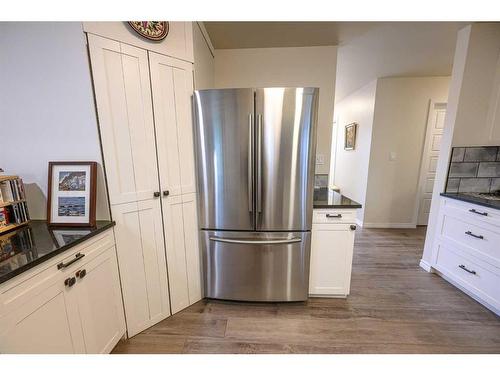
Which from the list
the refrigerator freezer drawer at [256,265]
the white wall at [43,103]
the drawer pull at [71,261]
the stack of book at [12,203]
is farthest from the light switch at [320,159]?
the stack of book at [12,203]

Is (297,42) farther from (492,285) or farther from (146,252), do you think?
(492,285)

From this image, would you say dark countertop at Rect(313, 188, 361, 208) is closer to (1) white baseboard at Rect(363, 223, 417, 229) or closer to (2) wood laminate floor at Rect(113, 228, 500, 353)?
(2) wood laminate floor at Rect(113, 228, 500, 353)

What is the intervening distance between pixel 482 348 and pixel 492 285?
1.86ft

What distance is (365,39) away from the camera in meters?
2.00

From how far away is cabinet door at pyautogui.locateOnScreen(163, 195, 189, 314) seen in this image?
1.46 metres

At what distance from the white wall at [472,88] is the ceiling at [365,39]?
0.69 feet

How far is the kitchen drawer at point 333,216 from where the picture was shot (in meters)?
1.61

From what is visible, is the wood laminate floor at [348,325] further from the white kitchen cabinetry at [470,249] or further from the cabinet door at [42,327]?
the cabinet door at [42,327]

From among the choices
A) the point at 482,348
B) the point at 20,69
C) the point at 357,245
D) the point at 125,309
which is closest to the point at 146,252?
the point at 125,309

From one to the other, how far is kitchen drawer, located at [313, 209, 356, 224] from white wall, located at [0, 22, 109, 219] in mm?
1531

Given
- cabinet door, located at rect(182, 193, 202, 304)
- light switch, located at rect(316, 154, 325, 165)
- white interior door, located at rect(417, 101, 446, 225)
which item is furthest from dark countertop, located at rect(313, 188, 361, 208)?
white interior door, located at rect(417, 101, 446, 225)

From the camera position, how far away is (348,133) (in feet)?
13.3

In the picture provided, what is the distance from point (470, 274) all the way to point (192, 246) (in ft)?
8.18

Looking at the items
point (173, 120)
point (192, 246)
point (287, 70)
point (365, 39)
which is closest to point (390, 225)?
point (365, 39)
